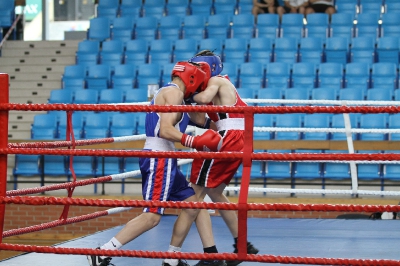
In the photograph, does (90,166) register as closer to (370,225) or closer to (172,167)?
(370,225)

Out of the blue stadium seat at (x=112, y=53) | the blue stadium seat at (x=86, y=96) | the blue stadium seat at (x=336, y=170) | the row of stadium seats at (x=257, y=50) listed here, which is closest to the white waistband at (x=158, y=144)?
the blue stadium seat at (x=336, y=170)

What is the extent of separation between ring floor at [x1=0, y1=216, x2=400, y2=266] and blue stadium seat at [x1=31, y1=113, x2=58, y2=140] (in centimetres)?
388

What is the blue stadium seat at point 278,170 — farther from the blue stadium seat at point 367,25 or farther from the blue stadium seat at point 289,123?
the blue stadium seat at point 367,25

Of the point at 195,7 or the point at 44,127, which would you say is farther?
the point at 195,7

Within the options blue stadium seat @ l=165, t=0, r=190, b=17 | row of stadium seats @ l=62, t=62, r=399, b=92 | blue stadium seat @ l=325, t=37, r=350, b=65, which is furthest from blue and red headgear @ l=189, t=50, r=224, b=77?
blue stadium seat @ l=165, t=0, r=190, b=17

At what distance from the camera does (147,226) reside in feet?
11.2

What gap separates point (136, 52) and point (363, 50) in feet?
11.3

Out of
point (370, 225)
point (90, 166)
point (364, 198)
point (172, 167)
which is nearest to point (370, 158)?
point (172, 167)

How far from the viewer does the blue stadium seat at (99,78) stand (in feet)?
32.9

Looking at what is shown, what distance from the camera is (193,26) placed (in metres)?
10.9

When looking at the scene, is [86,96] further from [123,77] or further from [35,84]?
[35,84]

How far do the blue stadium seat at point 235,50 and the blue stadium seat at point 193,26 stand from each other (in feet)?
2.53

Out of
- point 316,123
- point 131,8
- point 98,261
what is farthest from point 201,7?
point 98,261

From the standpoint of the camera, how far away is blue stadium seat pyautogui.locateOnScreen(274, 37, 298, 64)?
9.87 metres
